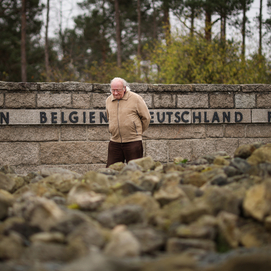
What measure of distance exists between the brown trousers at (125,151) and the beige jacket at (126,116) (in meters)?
0.08

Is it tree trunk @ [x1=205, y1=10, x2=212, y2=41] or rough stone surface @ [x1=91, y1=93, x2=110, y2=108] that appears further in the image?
tree trunk @ [x1=205, y1=10, x2=212, y2=41]

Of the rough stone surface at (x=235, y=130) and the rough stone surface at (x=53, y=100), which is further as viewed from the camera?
the rough stone surface at (x=235, y=130)

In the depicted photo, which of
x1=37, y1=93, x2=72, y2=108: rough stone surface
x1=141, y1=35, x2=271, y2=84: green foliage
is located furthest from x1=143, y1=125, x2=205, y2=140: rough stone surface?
x1=141, y1=35, x2=271, y2=84: green foliage

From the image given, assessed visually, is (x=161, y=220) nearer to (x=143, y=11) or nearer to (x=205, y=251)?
(x=205, y=251)

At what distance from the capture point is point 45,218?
6.01 feet

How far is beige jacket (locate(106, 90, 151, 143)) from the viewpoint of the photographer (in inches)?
183

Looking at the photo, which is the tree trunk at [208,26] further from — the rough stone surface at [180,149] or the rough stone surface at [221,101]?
the rough stone surface at [180,149]

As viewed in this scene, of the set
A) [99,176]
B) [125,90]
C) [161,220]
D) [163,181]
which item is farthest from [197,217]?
[125,90]

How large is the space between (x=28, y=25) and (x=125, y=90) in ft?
65.4

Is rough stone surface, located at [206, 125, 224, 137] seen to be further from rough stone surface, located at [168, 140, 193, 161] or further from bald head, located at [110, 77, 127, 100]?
bald head, located at [110, 77, 127, 100]

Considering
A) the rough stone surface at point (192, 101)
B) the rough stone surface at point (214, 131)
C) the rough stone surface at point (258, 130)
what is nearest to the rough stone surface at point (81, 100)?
the rough stone surface at point (192, 101)

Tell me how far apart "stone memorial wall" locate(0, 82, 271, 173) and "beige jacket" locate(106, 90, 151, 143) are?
1.47 meters

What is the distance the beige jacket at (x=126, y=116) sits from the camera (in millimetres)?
4637

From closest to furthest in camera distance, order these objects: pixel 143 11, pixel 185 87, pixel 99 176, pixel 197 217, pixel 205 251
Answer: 1. pixel 205 251
2. pixel 197 217
3. pixel 99 176
4. pixel 185 87
5. pixel 143 11
